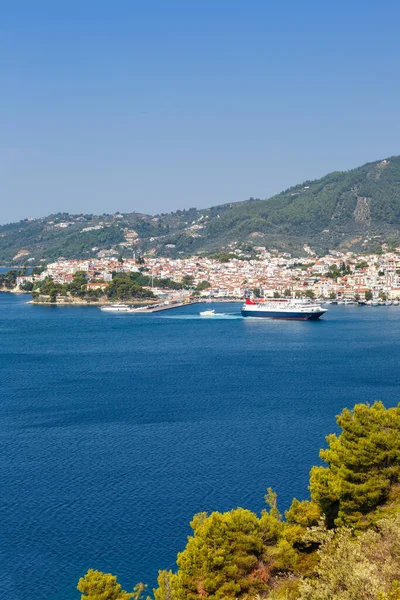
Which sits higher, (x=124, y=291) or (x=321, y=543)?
(x=124, y=291)

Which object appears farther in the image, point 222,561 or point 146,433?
point 146,433

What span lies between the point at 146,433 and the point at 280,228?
93289 millimetres

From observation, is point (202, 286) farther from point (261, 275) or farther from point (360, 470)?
point (360, 470)

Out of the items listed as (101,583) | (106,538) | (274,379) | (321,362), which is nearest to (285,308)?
(321,362)

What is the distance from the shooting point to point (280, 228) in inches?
4247

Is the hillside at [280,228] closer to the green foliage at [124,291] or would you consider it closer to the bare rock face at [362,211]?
the bare rock face at [362,211]

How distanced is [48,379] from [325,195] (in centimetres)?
10031

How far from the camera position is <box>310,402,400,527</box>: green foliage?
8414 millimetres

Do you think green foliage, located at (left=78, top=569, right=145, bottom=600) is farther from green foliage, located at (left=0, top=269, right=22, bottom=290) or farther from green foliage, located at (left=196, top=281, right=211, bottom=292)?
green foliage, located at (left=0, top=269, right=22, bottom=290)

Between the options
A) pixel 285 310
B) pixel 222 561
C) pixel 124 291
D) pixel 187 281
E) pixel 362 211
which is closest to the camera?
pixel 222 561

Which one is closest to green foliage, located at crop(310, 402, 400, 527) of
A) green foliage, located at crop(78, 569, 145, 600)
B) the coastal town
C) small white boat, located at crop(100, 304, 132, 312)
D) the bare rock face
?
green foliage, located at crop(78, 569, 145, 600)

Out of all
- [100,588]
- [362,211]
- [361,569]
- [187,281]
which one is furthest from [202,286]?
[361,569]

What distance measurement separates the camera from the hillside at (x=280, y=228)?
103 m

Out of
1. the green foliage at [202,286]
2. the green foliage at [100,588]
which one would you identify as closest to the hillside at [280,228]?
the green foliage at [202,286]
